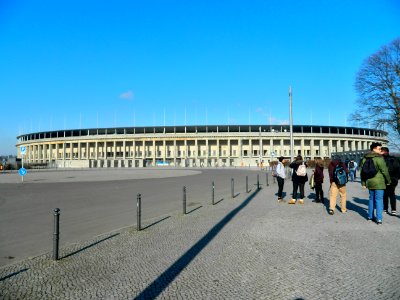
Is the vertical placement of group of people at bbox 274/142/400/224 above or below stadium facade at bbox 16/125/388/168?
below

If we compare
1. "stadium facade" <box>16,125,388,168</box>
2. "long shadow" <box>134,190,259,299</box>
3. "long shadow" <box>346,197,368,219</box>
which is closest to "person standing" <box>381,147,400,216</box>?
"long shadow" <box>346,197,368,219</box>

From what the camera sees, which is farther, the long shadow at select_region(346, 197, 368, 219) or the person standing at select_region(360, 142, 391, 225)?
the long shadow at select_region(346, 197, 368, 219)

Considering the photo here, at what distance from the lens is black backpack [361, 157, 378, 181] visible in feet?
25.4

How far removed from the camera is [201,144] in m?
101

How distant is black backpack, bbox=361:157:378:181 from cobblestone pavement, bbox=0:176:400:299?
3.93 ft

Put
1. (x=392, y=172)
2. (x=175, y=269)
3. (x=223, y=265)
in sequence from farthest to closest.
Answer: (x=392, y=172) < (x=223, y=265) < (x=175, y=269)

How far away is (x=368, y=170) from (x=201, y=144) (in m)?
93.2

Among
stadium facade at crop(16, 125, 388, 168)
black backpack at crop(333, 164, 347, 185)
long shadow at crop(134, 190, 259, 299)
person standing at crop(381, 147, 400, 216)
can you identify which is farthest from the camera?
stadium facade at crop(16, 125, 388, 168)

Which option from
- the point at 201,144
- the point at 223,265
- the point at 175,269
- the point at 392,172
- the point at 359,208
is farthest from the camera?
the point at 201,144

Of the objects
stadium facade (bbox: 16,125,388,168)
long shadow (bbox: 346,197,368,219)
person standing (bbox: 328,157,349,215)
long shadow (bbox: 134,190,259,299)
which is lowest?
long shadow (bbox: 134,190,259,299)

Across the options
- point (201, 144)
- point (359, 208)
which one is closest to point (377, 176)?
point (359, 208)

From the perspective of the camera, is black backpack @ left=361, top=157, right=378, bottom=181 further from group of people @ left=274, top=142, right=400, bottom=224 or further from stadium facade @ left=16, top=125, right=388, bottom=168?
stadium facade @ left=16, top=125, right=388, bottom=168

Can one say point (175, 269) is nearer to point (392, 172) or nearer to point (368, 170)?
point (368, 170)

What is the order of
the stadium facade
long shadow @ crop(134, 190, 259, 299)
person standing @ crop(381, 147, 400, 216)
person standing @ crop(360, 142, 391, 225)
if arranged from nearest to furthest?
long shadow @ crop(134, 190, 259, 299)
person standing @ crop(360, 142, 391, 225)
person standing @ crop(381, 147, 400, 216)
the stadium facade
